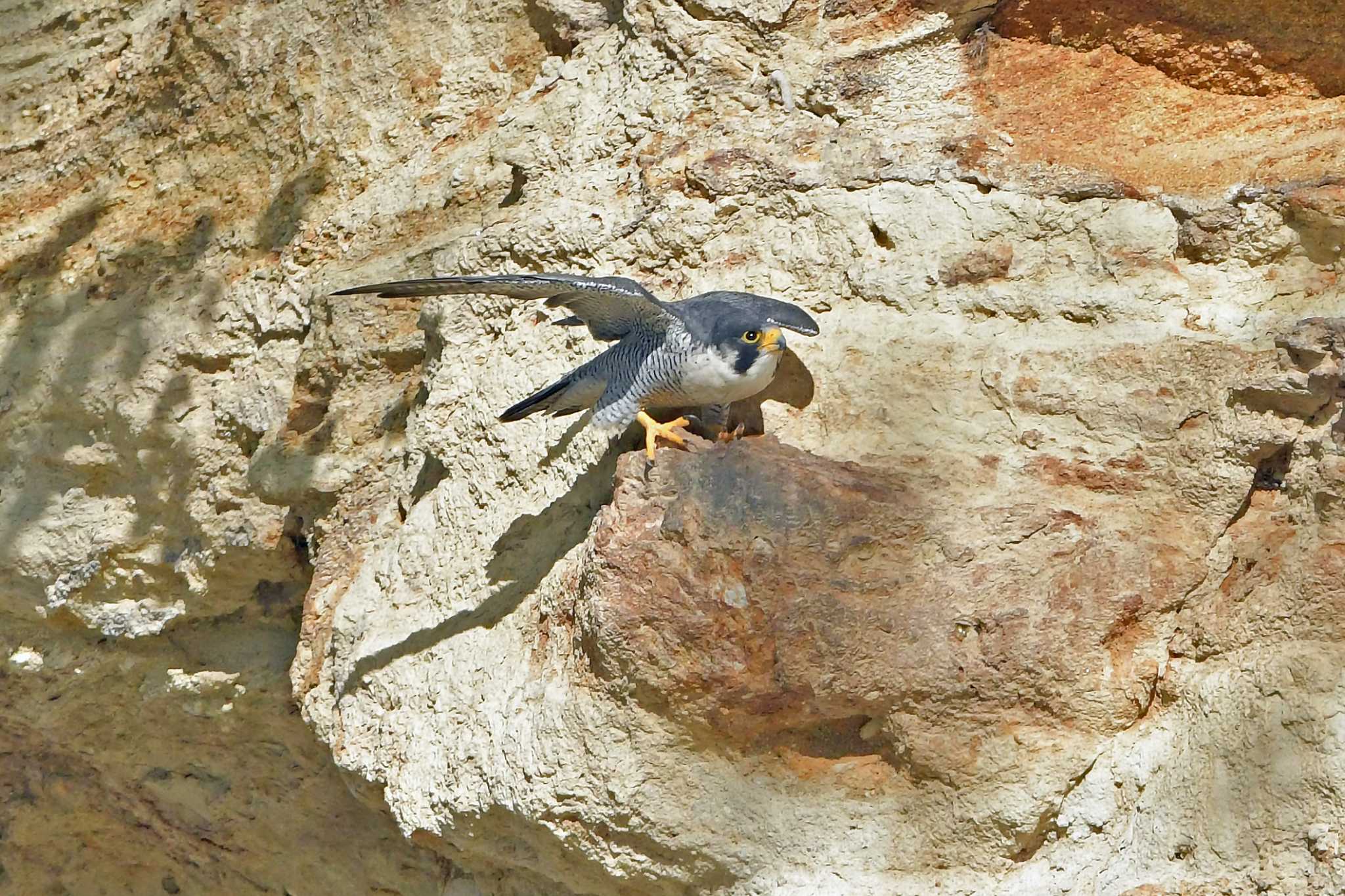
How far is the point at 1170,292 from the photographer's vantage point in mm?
3104

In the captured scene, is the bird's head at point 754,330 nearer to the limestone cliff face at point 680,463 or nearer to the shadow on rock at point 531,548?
the limestone cliff face at point 680,463

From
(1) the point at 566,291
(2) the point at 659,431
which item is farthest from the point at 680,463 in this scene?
(1) the point at 566,291

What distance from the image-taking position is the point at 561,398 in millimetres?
3471

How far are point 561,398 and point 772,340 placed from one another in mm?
645

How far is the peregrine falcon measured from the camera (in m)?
3.12

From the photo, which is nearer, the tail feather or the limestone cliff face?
the limestone cliff face

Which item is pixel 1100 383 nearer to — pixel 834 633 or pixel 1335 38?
pixel 834 633

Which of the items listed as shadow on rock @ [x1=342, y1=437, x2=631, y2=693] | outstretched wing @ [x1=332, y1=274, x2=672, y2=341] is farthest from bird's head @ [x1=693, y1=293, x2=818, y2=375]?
shadow on rock @ [x1=342, y1=437, x2=631, y2=693]

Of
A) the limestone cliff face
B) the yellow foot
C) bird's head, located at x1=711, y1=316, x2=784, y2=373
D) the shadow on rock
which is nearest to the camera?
the limestone cliff face

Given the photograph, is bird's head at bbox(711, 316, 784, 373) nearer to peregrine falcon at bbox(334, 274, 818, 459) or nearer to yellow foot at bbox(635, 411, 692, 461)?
peregrine falcon at bbox(334, 274, 818, 459)

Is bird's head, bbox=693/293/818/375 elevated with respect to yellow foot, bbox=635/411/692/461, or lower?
elevated

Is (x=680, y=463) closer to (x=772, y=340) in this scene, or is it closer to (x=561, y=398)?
(x=772, y=340)

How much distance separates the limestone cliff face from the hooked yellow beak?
223mm

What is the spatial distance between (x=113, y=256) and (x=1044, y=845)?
138 inches
